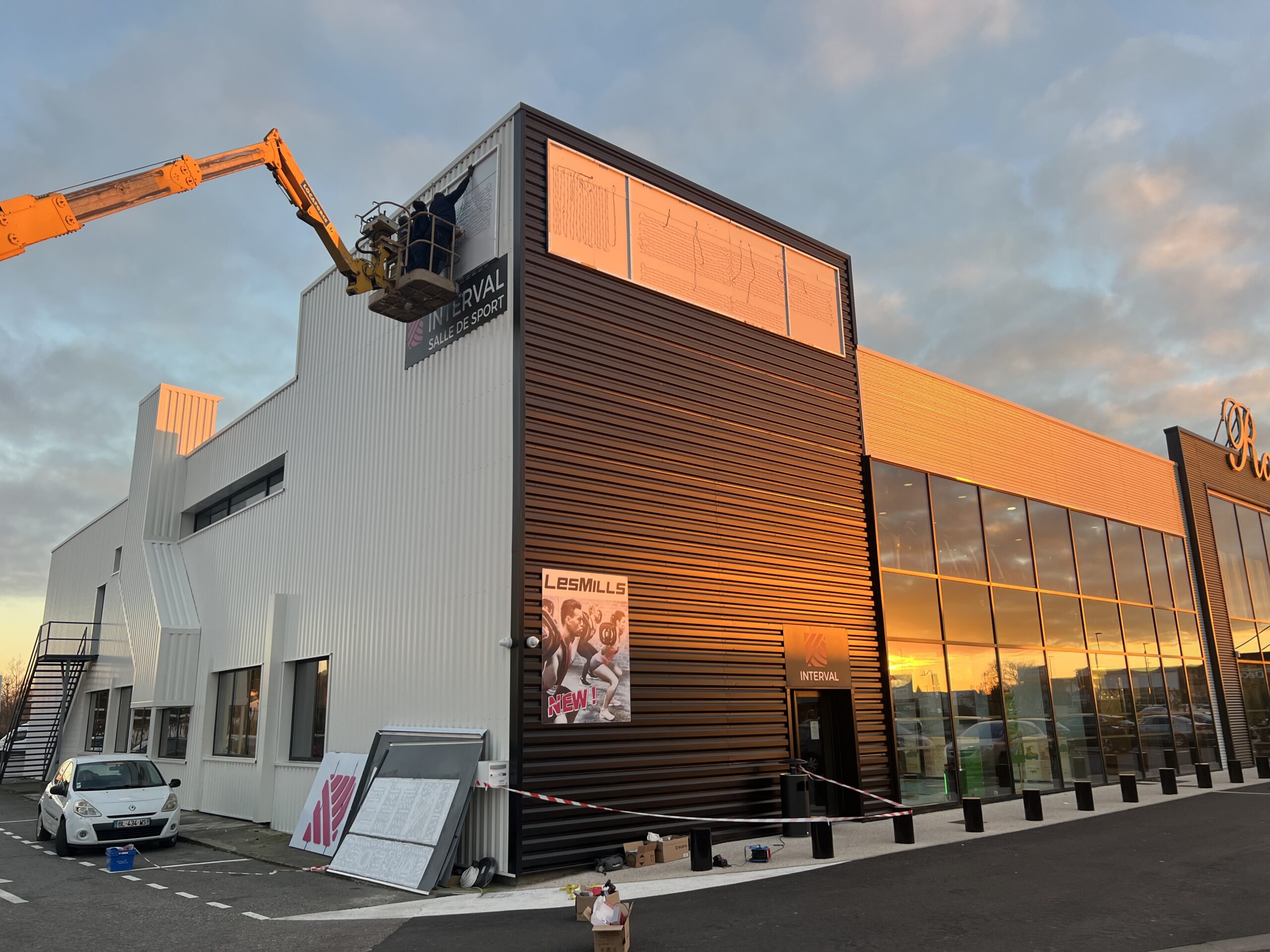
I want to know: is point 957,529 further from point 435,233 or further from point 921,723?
point 435,233

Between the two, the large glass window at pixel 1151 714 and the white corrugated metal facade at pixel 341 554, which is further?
the large glass window at pixel 1151 714

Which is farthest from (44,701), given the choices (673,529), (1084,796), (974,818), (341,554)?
(1084,796)

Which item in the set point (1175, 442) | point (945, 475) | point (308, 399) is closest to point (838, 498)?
point (945, 475)

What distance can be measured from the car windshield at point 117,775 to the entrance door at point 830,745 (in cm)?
1123

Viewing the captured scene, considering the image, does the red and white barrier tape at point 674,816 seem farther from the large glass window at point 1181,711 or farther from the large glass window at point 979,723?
the large glass window at point 1181,711

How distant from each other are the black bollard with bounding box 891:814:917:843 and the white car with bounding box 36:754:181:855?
1119 centimetres

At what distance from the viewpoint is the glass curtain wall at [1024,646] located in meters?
17.1

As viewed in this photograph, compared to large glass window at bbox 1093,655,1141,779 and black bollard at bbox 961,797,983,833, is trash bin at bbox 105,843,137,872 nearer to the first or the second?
black bollard at bbox 961,797,983,833

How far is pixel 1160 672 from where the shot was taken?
23.3m

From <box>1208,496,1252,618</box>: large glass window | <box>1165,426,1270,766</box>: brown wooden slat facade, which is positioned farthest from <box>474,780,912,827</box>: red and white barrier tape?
<box>1208,496,1252,618</box>: large glass window

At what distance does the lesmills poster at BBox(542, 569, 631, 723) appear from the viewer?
38.6ft

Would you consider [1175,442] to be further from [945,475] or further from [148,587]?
[148,587]

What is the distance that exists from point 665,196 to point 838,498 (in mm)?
6298

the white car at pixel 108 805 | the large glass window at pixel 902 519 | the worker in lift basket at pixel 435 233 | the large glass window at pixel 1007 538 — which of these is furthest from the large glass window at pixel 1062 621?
the white car at pixel 108 805
